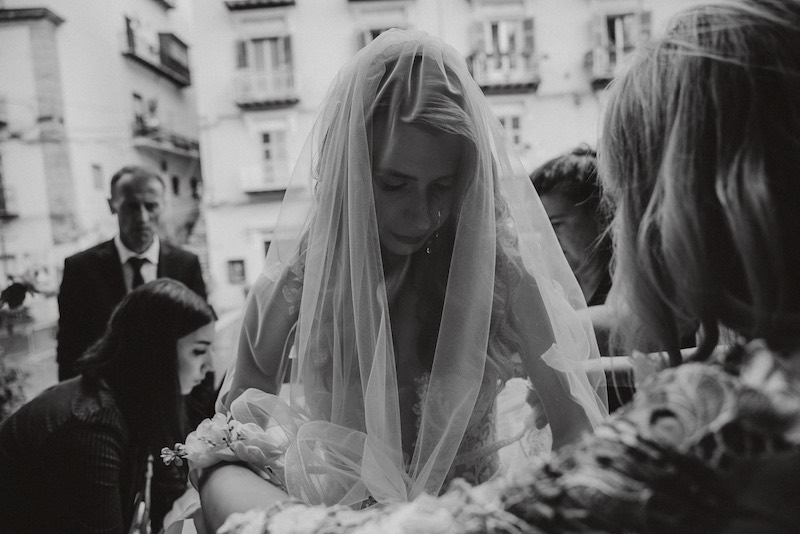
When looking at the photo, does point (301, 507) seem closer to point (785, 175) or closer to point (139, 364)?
point (785, 175)

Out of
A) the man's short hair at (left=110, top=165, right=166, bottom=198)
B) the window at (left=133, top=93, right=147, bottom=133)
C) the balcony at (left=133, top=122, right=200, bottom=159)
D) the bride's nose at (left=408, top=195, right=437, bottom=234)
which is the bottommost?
the bride's nose at (left=408, top=195, right=437, bottom=234)

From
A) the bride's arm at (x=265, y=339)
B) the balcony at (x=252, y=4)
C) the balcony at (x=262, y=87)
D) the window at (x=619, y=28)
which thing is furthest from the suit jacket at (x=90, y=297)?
the window at (x=619, y=28)

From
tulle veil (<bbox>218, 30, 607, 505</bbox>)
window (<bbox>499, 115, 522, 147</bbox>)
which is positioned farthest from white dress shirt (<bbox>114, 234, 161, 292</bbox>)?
window (<bbox>499, 115, 522, 147</bbox>)

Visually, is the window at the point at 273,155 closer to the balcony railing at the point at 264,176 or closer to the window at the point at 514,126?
the balcony railing at the point at 264,176

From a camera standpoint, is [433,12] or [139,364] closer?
[139,364]

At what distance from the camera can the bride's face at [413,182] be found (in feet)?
3.02

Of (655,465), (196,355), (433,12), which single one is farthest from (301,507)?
(433,12)

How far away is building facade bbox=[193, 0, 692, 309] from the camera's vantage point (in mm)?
3637

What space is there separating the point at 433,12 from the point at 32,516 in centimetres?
367

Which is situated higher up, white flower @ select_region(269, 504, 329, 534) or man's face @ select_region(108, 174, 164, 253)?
man's face @ select_region(108, 174, 164, 253)

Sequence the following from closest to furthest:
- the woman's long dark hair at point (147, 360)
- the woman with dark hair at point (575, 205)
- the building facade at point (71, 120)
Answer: the woman's long dark hair at point (147, 360), the woman with dark hair at point (575, 205), the building facade at point (71, 120)

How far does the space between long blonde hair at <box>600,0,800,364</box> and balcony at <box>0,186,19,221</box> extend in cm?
237

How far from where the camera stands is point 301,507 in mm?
543

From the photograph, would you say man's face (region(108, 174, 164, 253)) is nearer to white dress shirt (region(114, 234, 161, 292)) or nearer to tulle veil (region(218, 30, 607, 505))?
white dress shirt (region(114, 234, 161, 292))
